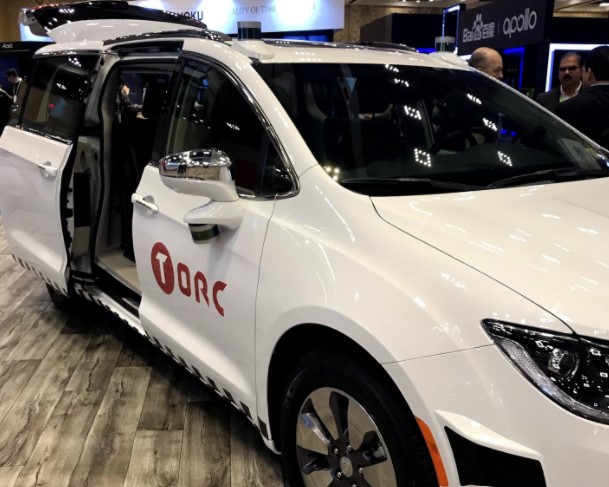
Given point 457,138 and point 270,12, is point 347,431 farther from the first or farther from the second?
point 270,12

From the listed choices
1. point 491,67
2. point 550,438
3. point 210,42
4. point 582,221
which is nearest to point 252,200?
point 210,42

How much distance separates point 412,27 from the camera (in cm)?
888

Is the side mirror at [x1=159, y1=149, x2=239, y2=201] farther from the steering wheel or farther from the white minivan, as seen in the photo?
the steering wheel

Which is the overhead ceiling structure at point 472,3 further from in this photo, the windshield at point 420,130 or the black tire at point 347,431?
the black tire at point 347,431

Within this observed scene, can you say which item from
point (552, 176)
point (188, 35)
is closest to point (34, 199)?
point (188, 35)

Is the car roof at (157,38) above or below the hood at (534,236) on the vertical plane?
above

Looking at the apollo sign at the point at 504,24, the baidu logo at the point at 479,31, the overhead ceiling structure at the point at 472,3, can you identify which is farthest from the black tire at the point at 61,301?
the overhead ceiling structure at the point at 472,3

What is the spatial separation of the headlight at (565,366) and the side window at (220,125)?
85 centimetres

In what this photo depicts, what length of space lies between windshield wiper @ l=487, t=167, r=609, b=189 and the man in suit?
67.7 inches

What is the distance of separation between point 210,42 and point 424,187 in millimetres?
926

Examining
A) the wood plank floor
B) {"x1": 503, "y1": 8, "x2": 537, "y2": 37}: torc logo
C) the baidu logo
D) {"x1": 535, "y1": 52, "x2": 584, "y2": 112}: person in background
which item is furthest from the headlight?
the baidu logo

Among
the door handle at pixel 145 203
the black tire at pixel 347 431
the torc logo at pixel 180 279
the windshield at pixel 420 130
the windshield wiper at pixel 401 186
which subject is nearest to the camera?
the black tire at pixel 347 431

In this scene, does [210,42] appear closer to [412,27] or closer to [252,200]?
[252,200]

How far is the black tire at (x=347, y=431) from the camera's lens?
4.26ft
